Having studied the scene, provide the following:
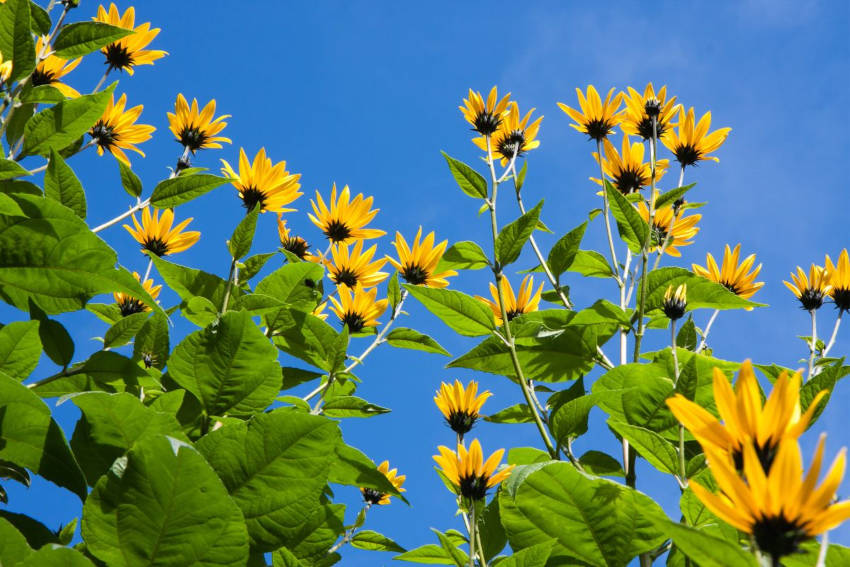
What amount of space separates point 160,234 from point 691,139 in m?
2.10

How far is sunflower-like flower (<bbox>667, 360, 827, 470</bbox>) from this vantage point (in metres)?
0.68

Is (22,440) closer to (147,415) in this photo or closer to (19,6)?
(147,415)

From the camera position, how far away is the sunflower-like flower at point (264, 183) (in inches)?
96.3

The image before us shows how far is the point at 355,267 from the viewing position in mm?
2811

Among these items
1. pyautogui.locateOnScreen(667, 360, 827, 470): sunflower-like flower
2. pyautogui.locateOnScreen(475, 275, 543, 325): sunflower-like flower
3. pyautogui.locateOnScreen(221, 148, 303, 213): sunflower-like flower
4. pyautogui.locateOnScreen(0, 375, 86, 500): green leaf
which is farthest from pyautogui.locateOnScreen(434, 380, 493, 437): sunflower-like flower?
pyautogui.locateOnScreen(667, 360, 827, 470): sunflower-like flower

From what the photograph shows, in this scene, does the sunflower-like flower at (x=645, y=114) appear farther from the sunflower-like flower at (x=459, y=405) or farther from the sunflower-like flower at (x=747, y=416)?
the sunflower-like flower at (x=747, y=416)

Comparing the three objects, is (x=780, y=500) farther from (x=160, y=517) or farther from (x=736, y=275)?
(x=736, y=275)

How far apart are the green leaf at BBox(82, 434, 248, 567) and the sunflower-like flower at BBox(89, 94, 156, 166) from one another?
6.95ft

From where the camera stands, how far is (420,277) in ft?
9.61

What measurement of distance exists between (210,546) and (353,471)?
2.03 ft

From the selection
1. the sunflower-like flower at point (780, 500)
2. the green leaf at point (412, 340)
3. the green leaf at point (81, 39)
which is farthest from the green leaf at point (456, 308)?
the sunflower-like flower at point (780, 500)

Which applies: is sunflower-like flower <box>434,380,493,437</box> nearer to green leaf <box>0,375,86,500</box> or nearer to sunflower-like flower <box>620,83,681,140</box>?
sunflower-like flower <box>620,83,681,140</box>

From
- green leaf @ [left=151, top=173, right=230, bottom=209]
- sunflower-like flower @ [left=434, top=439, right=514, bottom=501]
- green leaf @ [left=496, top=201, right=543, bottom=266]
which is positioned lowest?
sunflower-like flower @ [left=434, top=439, right=514, bottom=501]

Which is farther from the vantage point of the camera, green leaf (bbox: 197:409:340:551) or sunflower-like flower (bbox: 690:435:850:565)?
green leaf (bbox: 197:409:340:551)
